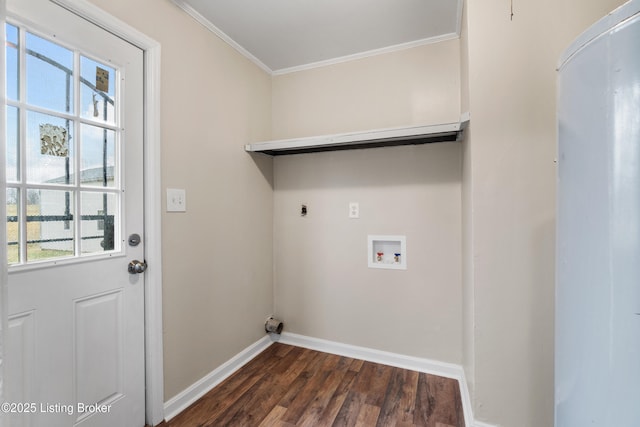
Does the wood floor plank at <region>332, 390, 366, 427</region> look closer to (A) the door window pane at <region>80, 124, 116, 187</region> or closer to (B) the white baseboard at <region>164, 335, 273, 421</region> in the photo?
(B) the white baseboard at <region>164, 335, 273, 421</region>

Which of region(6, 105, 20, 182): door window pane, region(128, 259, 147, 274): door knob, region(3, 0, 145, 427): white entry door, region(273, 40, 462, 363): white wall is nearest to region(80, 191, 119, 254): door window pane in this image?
region(3, 0, 145, 427): white entry door

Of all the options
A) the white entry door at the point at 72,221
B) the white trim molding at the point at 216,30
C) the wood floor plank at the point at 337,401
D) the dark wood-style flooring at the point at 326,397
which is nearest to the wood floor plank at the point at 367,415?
the dark wood-style flooring at the point at 326,397

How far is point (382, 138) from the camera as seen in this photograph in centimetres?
180

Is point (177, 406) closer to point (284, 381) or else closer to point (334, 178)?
point (284, 381)

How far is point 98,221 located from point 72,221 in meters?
0.10

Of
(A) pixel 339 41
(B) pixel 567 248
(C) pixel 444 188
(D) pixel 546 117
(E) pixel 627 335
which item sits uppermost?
(A) pixel 339 41

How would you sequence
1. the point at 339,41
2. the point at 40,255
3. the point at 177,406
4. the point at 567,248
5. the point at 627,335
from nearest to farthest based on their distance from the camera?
1. the point at 627,335
2. the point at 567,248
3. the point at 40,255
4. the point at 177,406
5. the point at 339,41

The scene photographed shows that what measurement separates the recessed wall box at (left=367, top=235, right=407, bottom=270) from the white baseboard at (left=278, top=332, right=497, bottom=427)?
679mm

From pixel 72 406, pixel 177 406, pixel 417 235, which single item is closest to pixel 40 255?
pixel 72 406

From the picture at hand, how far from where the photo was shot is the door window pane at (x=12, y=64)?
988 millimetres

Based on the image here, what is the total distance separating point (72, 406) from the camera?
1172mm

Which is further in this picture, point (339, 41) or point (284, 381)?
point (339, 41)

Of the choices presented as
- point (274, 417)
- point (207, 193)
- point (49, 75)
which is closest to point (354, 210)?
point (207, 193)

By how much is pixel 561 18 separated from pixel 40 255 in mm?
2420
